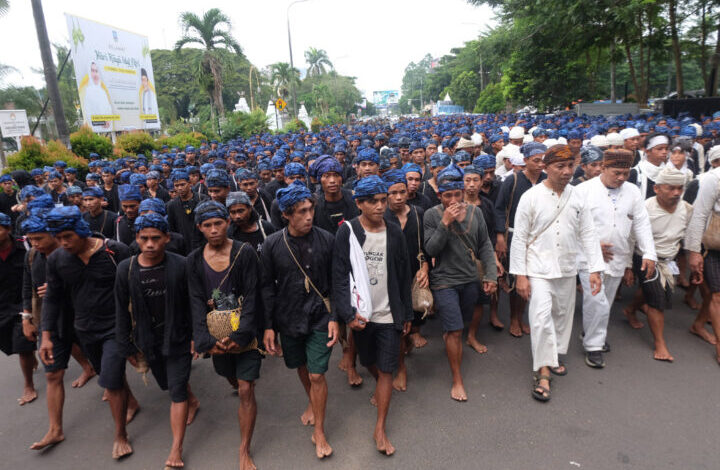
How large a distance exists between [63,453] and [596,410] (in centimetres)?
439

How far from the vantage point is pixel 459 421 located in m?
3.51

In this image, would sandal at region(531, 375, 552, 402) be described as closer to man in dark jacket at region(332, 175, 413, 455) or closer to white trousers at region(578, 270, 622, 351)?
white trousers at region(578, 270, 622, 351)

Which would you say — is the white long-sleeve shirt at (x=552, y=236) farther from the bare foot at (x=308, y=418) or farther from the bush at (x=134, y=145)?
the bush at (x=134, y=145)

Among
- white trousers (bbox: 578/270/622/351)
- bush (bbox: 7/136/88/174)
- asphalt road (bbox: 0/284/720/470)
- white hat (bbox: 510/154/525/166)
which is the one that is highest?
bush (bbox: 7/136/88/174)

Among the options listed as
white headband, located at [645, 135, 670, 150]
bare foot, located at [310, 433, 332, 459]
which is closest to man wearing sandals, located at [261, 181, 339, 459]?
bare foot, located at [310, 433, 332, 459]

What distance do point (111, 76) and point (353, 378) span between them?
21.6 m

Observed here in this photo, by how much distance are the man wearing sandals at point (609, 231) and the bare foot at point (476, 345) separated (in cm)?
100

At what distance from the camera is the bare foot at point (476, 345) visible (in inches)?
181

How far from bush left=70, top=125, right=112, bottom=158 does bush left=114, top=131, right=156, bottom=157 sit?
68 cm

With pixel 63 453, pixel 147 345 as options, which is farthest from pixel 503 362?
pixel 63 453

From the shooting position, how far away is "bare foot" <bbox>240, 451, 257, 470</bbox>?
3.10 meters

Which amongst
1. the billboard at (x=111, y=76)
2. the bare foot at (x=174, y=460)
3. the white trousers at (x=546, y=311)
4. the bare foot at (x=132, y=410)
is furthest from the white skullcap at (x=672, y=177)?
the billboard at (x=111, y=76)

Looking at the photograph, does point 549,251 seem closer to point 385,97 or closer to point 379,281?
point 379,281

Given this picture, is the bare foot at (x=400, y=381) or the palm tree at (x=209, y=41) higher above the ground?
the palm tree at (x=209, y=41)
